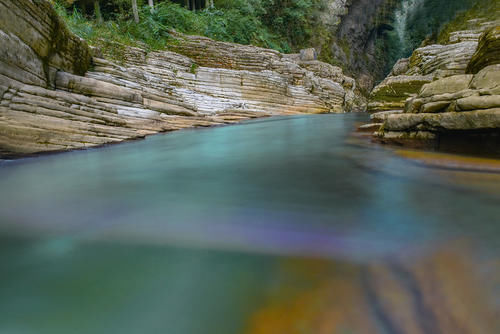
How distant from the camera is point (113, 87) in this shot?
8000mm

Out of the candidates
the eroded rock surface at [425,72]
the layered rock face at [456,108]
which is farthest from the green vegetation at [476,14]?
the layered rock face at [456,108]

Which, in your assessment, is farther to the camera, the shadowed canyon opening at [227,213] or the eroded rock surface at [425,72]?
the eroded rock surface at [425,72]

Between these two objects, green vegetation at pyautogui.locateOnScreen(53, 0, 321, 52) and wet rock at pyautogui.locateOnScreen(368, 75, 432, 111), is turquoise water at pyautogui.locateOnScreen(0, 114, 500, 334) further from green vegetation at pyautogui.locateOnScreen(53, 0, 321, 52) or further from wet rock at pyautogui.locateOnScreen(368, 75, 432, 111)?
green vegetation at pyautogui.locateOnScreen(53, 0, 321, 52)

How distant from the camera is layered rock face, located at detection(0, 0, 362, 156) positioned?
17.6 feet

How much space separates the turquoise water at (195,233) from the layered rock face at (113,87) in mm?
1697

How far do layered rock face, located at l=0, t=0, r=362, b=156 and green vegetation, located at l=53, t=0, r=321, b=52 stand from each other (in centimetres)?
151

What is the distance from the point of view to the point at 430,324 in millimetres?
1161

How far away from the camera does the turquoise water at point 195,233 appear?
4.56 feet

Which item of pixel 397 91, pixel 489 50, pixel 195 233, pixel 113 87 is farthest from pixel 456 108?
pixel 397 91

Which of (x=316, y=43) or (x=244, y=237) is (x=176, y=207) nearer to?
(x=244, y=237)

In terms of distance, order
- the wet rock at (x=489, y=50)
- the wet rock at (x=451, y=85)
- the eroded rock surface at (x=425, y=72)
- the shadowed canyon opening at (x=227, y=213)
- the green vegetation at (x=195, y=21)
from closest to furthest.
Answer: the shadowed canyon opening at (x=227, y=213) < the wet rock at (x=451, y=85) < the wet rock at (x=489, y=50) < the eroded rock surface at (x=425, y=72) < the green vegetation at (x=195, y=21)

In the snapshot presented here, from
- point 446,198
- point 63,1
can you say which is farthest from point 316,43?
point 446,198

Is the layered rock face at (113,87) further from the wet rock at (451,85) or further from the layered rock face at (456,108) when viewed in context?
the wet rock at (451,85)

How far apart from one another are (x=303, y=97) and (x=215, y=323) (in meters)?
17.2
